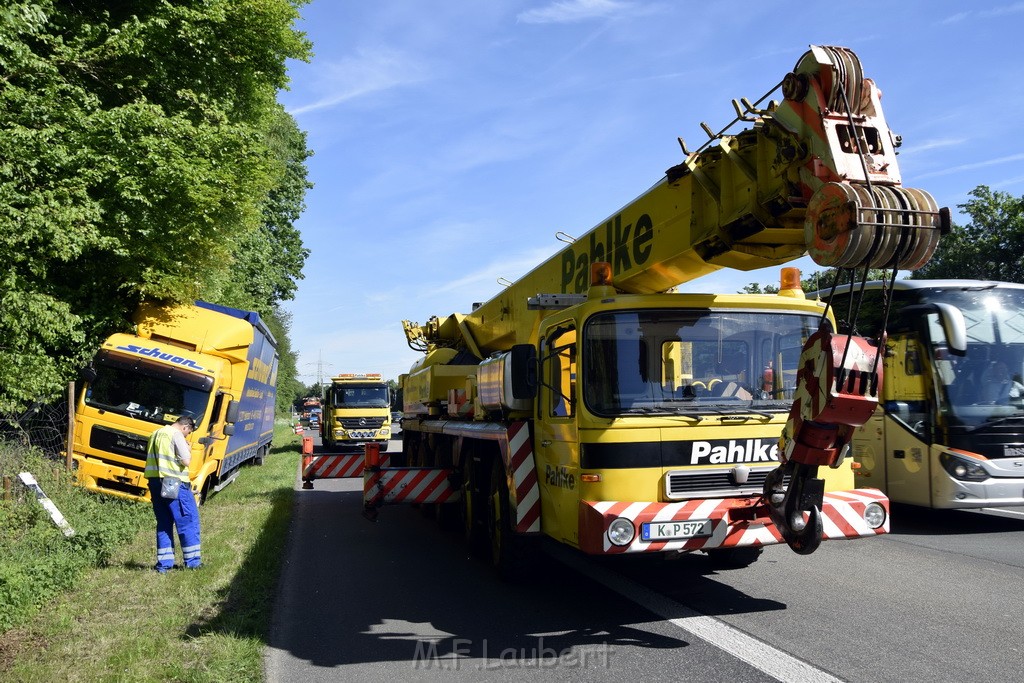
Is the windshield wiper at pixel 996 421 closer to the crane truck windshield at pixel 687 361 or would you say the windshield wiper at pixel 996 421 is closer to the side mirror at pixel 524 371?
the crane truck windshield at pixel 687 361

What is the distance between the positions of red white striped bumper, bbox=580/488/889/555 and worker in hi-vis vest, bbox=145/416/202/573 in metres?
4.44

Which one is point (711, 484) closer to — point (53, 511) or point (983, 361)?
point (983, 361)

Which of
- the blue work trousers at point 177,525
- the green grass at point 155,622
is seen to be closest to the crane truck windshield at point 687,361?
the green grass at point 155,622

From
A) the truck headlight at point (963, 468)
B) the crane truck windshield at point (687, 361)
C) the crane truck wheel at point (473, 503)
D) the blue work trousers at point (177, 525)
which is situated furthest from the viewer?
the truck headlight at point (963, 468)

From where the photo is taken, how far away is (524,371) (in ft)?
21.1

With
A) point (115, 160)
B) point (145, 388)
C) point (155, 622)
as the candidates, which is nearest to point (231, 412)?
point (145, 388)

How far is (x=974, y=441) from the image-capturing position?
9805 millimetres

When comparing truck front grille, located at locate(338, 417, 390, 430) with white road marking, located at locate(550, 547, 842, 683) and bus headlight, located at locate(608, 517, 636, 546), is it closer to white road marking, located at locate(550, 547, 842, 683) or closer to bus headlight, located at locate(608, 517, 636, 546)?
white road marking, located at locate(550, 547, 842, 683)

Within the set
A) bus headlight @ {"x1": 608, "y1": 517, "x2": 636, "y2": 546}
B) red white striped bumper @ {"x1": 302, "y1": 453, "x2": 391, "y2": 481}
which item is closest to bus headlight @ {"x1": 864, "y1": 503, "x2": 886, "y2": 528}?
bus headlight @ {"x1": 608, "y1": 517, "x2": 636, "y2": 546}

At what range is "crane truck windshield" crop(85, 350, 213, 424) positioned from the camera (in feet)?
42.2

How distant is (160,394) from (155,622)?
7.57 metres

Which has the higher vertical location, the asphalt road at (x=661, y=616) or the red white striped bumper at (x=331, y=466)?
the red white striped bumper at (x=331, y=466)

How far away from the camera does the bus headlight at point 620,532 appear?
5.55m

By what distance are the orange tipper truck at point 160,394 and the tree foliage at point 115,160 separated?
73cm
